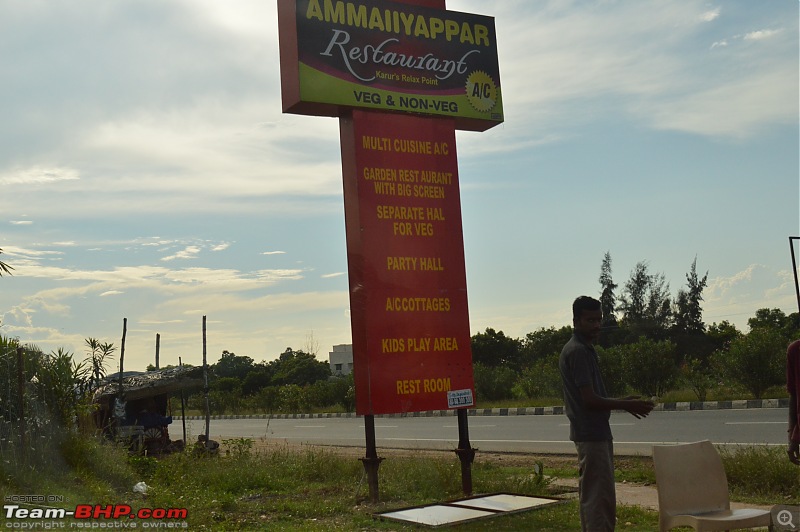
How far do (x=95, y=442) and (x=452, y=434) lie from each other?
406 inches

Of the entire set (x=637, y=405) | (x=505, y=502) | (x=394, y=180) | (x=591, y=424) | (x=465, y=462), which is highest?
(x=394, y=180)

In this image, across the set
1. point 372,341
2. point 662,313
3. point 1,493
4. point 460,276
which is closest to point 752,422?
point 460,276

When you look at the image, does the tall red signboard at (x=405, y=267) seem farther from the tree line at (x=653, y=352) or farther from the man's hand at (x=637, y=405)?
the tree line at (x=653, y=352)

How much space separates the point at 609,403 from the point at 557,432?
13131 millimetres

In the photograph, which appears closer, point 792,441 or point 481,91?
point 792,441

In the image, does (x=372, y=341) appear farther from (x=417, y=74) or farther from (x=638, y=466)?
(x=638, y=466)

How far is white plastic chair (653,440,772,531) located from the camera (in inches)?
205

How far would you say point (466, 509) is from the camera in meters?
8.25

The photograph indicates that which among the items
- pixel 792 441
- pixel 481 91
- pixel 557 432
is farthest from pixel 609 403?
pixel 557 432

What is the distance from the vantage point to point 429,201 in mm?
10172

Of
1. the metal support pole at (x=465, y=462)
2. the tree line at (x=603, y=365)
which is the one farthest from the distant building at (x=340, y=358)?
the metal support pole at (x=465, y=462)

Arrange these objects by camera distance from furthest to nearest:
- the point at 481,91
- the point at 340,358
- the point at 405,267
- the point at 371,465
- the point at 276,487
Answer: the point at 340,358
the point at 481,91
the point at 276,487
the point at 405,267
the point at 371,465

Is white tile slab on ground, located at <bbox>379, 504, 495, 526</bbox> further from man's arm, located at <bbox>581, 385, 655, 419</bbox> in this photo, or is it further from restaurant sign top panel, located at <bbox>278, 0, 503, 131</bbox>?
restaurant sign top panel, located at <bbox>278, 0, 503, 131</bbox>
